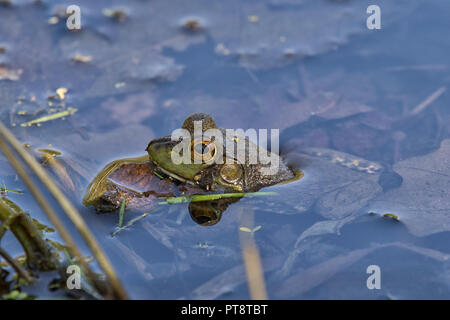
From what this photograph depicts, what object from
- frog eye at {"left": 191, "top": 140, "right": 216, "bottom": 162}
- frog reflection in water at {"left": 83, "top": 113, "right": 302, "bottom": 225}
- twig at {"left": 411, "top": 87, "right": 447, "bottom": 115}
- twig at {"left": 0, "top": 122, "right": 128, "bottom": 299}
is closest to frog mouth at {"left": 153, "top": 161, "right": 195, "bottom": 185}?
frog reflection in water at {"left": 83, "top": 113, "right": 302, "bottom": 225}

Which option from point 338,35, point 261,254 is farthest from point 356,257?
point 338,35

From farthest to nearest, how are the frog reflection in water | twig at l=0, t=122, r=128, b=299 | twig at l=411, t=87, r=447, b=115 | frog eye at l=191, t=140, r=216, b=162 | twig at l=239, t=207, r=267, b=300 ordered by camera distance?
twig at l=411, t=87, r=447, b=115
the frog reflection in water
frog eye at l=191, t=140, r=216, b=162
twig at l=239, t=207, r=267, b=300
twig at l=0, t=122, r=128, b=299

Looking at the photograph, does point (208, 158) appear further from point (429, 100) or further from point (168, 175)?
point (429, 100)

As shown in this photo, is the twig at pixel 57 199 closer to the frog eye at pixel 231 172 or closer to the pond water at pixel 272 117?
the pond water at pixel 272 117

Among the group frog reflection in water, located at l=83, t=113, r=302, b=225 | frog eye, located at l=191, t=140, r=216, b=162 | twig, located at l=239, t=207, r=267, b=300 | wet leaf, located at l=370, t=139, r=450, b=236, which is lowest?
twig, located at l=239, t=207, r=267, b=300

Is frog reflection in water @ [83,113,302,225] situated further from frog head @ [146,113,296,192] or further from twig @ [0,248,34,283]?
twig @ [0,248,34,283]

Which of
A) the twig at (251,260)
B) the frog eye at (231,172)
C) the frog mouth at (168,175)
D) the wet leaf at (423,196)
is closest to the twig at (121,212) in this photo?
the frog mouth at (168,175)
